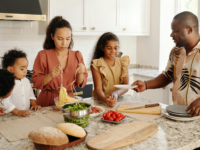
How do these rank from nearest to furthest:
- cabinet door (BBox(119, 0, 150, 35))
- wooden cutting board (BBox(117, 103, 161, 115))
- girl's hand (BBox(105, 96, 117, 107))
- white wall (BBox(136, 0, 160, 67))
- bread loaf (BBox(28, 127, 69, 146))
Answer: bread loaf (BBox(28, 127, 69, 146)) → wooden cutting board (BBox(117, 103, 161, 115)) → girl's hand (BBox(105, 96, 117, 107)) → cabinet door (BBox(119, 0, 150, 35)) → white wall (BBox(136, 0, 160, 67))

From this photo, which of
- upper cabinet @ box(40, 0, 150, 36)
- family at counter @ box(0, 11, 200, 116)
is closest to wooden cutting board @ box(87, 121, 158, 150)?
family at counter @ box(0, 11, 200, 116)

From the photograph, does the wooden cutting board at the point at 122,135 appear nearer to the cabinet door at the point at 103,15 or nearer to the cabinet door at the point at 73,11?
the cabinet door at the point at 73,11

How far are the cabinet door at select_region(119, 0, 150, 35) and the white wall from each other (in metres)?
0.09

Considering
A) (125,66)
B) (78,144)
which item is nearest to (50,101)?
(125,66)

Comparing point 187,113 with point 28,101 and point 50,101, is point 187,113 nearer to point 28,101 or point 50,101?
point 50,101

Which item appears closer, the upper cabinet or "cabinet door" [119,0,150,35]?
the upper cabinet

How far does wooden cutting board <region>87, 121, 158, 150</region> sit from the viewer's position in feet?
3.63

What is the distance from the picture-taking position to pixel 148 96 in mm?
3781

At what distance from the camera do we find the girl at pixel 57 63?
1963 mm

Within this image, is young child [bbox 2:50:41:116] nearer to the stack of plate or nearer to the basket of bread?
the basket of bread

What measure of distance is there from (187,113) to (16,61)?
4.52 feet

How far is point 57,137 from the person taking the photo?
1.07 metres

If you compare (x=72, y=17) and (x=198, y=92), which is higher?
(x=72, y=17)

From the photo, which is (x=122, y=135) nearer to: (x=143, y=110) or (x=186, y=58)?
(x=143, y=110)
